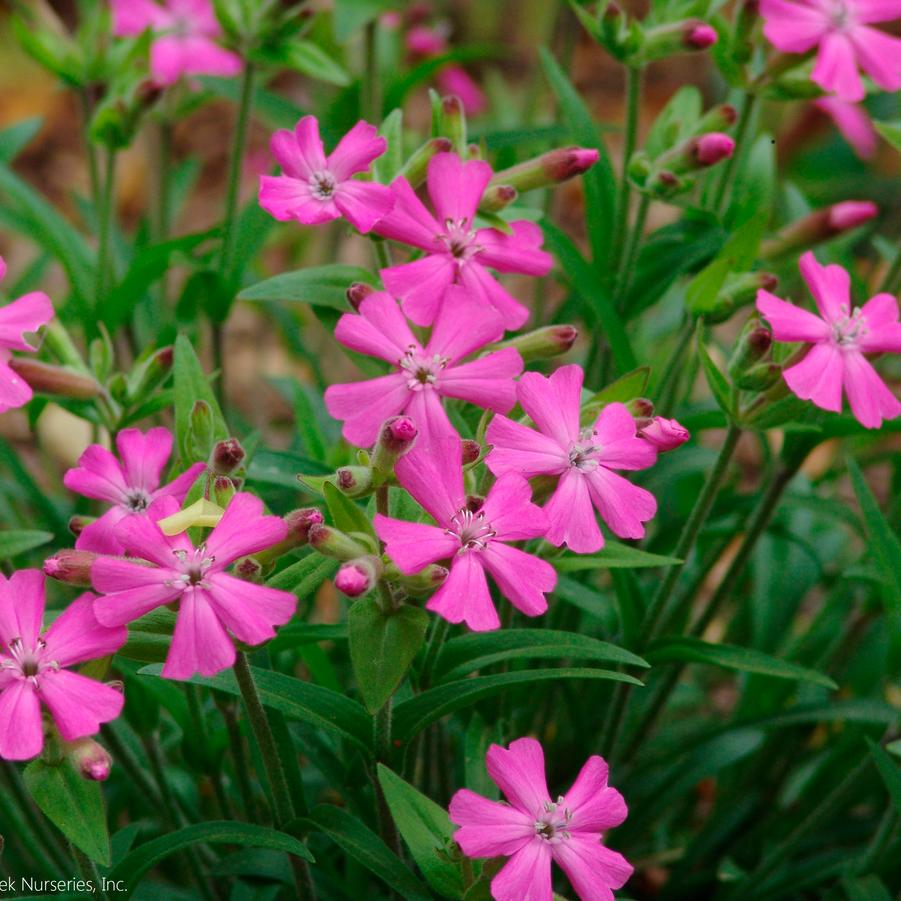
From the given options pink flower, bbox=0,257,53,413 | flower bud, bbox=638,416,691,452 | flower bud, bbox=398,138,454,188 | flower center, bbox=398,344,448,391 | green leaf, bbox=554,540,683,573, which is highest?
flower bud, bbox=398,138,454,188

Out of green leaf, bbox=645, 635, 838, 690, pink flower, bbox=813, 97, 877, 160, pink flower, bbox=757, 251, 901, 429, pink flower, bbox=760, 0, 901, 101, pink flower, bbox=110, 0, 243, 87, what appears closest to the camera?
pink flower, bbox=757, 251, 901, 429

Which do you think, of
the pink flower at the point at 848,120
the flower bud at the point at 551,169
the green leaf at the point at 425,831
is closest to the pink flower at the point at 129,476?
the green leaf at the point at 425,831

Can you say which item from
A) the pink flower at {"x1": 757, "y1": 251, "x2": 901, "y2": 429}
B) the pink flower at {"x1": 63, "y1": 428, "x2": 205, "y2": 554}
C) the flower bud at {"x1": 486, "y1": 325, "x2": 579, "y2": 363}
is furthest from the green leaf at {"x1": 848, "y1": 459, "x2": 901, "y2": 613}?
the pink flower at {"x1": 63, "y1": 428, "x2": 205, "y2": 554}

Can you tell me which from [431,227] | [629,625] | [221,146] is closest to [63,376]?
[431,227]

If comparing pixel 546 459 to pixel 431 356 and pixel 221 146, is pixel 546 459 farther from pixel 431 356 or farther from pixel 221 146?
pixel 221 146

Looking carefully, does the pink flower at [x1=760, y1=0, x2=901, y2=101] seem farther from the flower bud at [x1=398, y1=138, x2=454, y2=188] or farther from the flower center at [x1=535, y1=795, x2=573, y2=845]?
the flower center at [x1=535, y1=795, x2=573, y2=845]

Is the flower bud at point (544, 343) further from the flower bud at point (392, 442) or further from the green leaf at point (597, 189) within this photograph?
the green leaf at point (597, 189)

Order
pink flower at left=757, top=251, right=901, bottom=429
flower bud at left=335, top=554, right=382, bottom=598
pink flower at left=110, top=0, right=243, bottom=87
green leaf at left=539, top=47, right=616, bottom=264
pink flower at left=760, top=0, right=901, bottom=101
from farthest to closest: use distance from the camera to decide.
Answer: pink flower at left=110, top=0, right=243, bottom=87 < green leaf at left=539, top=47, right=616, bottom=264 < pink flower at left=760, top=0, right=901, bottom=101 < pink flower at left=757, top=251, right=901, bottom=429 < flower bud at left=335, top=554, right=382, bottom=598
